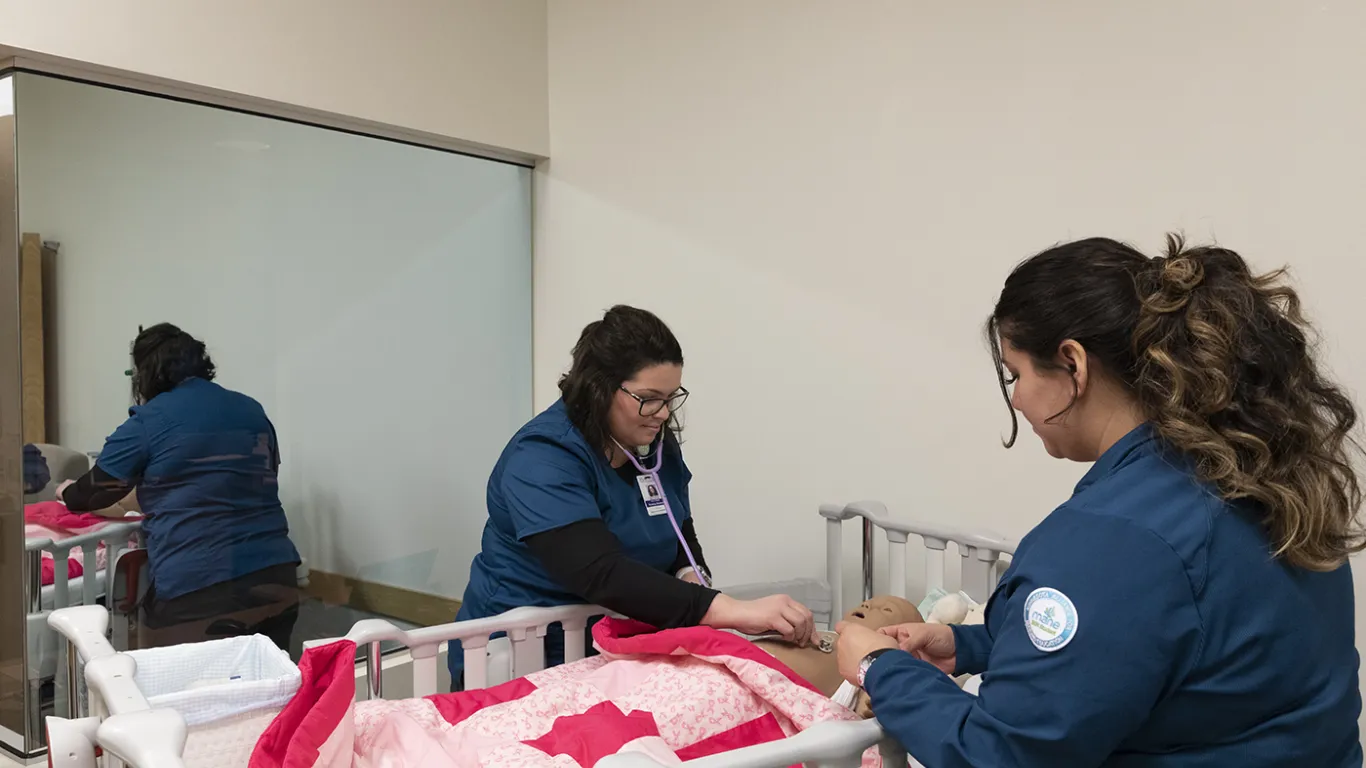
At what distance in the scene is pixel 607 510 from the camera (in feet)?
6.21

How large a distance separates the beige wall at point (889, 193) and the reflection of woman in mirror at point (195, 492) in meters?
1.00

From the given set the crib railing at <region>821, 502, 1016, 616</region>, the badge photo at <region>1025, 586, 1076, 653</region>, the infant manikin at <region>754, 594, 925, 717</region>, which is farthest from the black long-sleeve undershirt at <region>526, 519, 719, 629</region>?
the badge photo at <region>1025, 586, 1076, 653</region>

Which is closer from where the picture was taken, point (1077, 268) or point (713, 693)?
point (1077, 268)

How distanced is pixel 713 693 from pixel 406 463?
4.64 feet

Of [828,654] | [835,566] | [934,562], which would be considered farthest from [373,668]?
[934,562]

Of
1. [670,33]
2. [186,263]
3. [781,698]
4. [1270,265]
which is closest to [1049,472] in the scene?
[1270,265]

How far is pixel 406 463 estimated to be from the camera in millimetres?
2684

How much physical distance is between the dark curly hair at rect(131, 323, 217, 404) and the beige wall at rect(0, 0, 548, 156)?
516mm

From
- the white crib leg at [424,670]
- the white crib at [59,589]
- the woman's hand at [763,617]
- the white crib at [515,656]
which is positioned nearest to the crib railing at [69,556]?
the white crib at [59,589]

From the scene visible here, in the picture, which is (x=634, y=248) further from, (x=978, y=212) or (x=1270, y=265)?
(x=1270, y=265)

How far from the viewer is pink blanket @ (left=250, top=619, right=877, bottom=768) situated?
125cm

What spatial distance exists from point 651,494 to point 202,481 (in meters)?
0.96

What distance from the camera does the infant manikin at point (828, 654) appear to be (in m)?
1.72

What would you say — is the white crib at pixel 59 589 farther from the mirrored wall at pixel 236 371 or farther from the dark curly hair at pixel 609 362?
the dark curly hair at pixel 609 362
